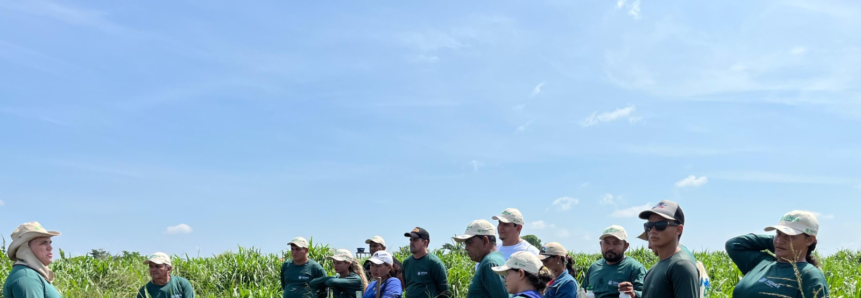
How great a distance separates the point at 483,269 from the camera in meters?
5.78

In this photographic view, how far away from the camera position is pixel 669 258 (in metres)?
4.17

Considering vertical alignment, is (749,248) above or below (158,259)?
below

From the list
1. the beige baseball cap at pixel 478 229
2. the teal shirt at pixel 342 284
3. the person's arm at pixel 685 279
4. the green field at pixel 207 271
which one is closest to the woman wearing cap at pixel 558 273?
the beige baseball cap at pixel 478 229

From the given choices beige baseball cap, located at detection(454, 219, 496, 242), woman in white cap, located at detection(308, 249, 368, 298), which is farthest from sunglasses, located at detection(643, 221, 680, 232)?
woman in white cap, located at detection(308, 249, 368, 298)

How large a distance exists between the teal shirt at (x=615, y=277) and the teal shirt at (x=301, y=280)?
14.7ft

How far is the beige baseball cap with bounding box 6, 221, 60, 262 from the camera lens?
5.17m

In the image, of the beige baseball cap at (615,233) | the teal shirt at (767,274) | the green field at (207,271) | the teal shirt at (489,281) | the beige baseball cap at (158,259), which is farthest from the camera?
the green field at (207,271)

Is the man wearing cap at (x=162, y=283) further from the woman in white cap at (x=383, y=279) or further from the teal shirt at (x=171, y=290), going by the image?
the woman in white cap at (x=383, y=279)

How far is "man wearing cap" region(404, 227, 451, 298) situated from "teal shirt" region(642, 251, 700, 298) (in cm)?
339

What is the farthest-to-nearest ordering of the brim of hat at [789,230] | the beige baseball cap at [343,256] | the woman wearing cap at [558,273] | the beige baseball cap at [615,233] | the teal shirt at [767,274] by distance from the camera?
the beige baseball cap at [343,256], the beige baseball cap at [615,233], the woman wearing cap at [558,273], the brim of hat at [789,230], the teal shirt at [767,274]

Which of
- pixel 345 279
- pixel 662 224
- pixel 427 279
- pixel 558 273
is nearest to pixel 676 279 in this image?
pixel 662 224

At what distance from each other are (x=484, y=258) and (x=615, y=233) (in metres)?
1.26

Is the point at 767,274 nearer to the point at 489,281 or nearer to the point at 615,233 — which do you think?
the point at 615,233

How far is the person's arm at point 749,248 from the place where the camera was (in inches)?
202
